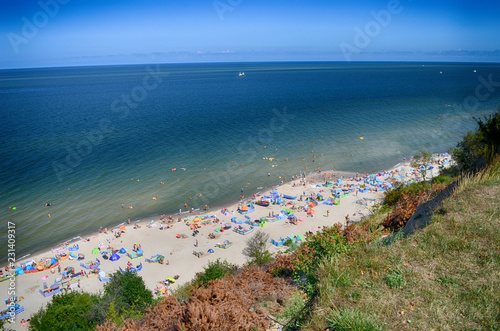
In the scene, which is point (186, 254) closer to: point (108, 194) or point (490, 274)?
point (108, 194)

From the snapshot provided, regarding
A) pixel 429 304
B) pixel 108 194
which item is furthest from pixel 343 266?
pixel 108 194

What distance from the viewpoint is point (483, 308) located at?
5.04 meters

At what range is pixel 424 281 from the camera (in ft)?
19.5

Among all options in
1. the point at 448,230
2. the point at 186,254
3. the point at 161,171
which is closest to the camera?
the point at 448,230

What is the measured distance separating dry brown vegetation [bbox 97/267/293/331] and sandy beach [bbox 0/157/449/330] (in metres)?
11.7

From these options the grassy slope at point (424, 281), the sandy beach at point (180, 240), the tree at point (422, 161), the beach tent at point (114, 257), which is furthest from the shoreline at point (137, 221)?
the grassy slope at point (424, 281)

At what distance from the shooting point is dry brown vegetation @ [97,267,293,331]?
20.7 ft

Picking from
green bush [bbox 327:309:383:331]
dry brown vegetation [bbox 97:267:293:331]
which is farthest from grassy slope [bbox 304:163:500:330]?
dry brown vegetation [bbox 97:267:293:331]

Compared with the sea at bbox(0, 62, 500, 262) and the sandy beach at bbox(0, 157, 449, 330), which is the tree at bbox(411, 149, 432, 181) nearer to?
the sandy beach at bbox(0, 157, 449, 330)

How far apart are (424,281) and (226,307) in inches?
177

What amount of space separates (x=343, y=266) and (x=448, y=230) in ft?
10.7

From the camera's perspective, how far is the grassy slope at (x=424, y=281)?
5.00m

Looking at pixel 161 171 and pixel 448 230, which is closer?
pixel 448 230

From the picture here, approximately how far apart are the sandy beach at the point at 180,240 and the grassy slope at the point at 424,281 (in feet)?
52.2
